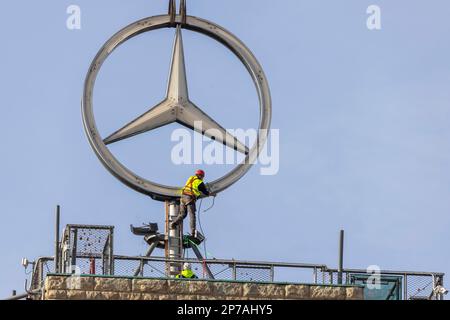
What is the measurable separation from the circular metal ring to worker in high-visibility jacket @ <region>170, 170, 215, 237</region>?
268 mm

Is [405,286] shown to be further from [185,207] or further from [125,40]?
[125,40]

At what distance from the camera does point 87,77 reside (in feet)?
242

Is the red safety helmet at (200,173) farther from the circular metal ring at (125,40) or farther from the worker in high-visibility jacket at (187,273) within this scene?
the worker in high-visibility jacket at (187,273)

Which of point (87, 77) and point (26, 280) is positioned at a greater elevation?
point (87, 77)

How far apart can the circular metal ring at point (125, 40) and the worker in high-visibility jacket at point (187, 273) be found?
3611mm

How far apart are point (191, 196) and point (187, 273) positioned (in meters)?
4.41

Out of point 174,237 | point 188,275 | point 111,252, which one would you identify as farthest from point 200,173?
point 188,275

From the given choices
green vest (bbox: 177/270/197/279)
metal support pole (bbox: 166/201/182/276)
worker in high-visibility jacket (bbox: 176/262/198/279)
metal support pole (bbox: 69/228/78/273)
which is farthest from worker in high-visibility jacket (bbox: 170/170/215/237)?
metal support pole (bbox: 69/228/78/273)

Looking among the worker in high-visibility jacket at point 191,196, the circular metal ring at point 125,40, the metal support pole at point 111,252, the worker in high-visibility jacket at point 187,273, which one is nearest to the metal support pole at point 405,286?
the circular metal ring at point 125,40

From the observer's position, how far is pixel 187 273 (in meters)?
69.1

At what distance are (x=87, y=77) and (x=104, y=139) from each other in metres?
1.79

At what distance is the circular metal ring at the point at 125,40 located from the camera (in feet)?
238
